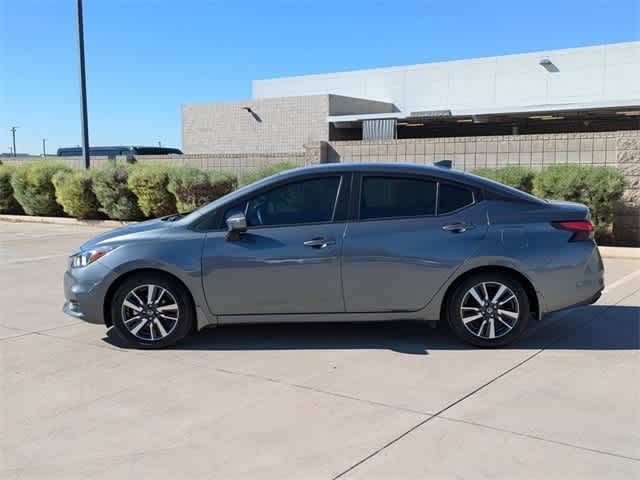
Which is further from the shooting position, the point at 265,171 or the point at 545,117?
the point at 545,117

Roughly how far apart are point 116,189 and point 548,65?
22.3 meters

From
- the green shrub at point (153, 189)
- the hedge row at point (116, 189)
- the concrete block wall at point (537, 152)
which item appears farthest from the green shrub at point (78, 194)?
the concrete block wall at point (537, 152)

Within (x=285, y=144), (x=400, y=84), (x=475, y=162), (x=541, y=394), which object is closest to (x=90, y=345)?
(x=541, y=394)

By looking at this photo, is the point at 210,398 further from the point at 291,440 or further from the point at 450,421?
the point at 450,421

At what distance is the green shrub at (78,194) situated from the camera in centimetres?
1866

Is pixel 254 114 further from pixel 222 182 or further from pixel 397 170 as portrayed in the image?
pixel 397 170

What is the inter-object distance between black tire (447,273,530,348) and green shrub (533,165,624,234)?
6617mm

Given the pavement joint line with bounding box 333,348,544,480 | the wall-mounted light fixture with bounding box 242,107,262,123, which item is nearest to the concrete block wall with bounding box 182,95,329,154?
the wall-mounted light fixture with bounding box 242,107,262,123

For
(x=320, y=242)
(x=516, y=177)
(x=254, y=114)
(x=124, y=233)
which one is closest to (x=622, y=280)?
(x=516, y=177)

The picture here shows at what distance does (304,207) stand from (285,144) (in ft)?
93.9

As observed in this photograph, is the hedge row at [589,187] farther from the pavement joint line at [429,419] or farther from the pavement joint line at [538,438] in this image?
the pavement joint line at [538,438]

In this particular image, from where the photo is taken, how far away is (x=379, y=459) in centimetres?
377

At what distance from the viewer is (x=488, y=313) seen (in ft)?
18.9

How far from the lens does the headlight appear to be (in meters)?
5.91
